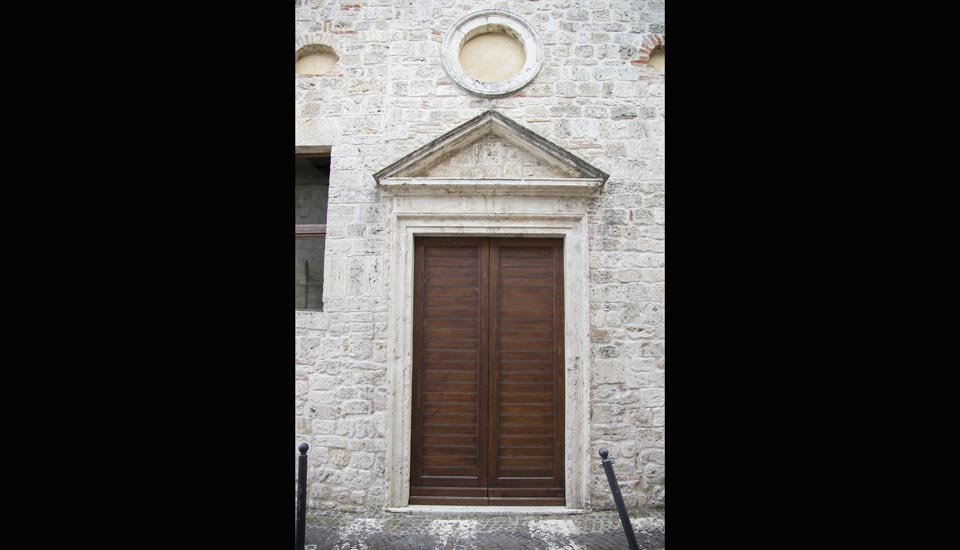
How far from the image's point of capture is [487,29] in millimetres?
4711


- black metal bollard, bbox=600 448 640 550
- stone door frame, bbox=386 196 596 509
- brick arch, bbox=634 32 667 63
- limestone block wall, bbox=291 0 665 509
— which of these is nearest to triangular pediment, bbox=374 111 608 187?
limestone block wall, bbox=291 0 665 509

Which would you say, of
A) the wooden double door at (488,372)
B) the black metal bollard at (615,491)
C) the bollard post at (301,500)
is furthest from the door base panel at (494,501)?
the bollard post at (301,500)

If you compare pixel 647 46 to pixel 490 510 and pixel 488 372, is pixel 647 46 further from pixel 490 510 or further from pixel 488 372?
pixel 490 510

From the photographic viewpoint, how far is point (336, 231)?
4555mm

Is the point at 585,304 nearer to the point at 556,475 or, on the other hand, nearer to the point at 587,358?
the point at 587,358

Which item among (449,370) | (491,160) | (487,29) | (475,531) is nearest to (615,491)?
(475,531)

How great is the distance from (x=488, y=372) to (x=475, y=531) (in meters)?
1.32

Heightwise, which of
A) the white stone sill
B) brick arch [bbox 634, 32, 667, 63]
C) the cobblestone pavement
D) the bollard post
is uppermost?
brick arch [bbox 634, 32, 667, 63]

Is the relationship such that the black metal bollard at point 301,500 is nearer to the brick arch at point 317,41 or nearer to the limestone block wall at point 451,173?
the limestone block wall at point 451,173

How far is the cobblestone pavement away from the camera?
149 inches

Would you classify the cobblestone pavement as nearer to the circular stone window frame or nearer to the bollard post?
the bollard post

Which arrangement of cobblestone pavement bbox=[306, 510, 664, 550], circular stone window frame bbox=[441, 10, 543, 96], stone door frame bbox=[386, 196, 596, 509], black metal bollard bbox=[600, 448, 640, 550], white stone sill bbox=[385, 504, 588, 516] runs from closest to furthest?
black metal bollard bbox=[600, 448, 640, 550]
cobblestone pavement bbox=[306, 510, 664, 550]
white stone sill bbox=[385, 504, 588, 516]
stone door frame bbox=[386, 196, 596, 509]
circular stone window frame bbox=[441, 10, 543, 96]

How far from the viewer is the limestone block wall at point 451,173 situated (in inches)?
Answer: 173

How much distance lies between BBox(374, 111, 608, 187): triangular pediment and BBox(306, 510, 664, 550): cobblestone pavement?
2978mm
